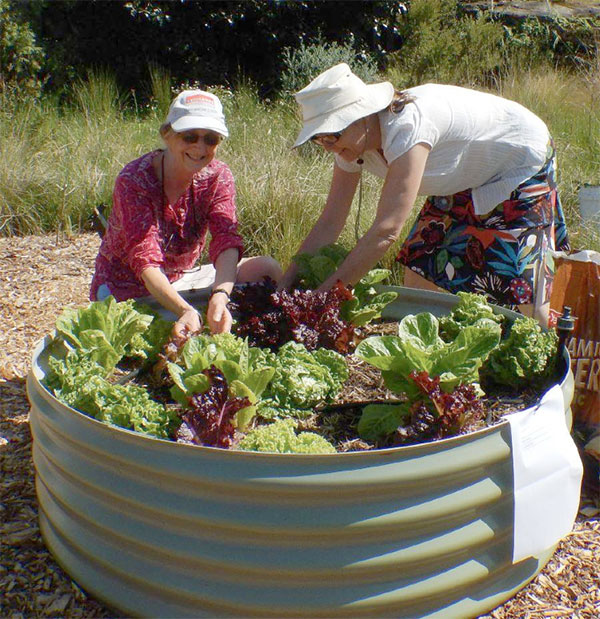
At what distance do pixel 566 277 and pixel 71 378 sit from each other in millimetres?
1933

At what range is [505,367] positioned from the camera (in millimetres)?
2531

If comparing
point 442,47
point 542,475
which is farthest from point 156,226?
point 442,47

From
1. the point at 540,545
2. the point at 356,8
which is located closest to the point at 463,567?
the point at 540,545

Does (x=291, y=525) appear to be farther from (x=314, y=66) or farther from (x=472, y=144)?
(x=314, y=66)

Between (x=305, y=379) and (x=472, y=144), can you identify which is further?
(x=472, y=144)

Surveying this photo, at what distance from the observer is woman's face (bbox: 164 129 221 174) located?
9.76 ft

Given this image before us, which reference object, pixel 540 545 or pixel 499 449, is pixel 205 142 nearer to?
pixel 499 449

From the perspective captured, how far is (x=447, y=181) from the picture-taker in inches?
116

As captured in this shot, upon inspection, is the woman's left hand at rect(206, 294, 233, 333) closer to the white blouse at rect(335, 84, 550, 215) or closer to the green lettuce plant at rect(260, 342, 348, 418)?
the green lettuce plant at rect(260, 342, 348, 418)

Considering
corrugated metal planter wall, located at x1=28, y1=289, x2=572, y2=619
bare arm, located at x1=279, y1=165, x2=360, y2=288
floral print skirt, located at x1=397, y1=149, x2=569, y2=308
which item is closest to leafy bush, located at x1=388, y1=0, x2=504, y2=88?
floral print skirt, located at x1=397, y1=149, x2=569, y2=308

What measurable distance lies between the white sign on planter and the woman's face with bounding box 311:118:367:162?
1146 mm

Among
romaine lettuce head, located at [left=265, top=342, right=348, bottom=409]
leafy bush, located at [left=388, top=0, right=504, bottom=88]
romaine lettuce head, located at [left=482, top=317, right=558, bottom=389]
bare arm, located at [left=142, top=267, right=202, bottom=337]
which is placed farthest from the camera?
leafy bush, located at [left=388, top=0, right=504, bottom=88]

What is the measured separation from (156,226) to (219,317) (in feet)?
2.04

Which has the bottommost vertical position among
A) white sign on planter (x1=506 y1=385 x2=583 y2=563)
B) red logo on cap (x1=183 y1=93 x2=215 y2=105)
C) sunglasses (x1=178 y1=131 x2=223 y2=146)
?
white sign on planter (x1=506 y1=385 x2=583 y2=563)
